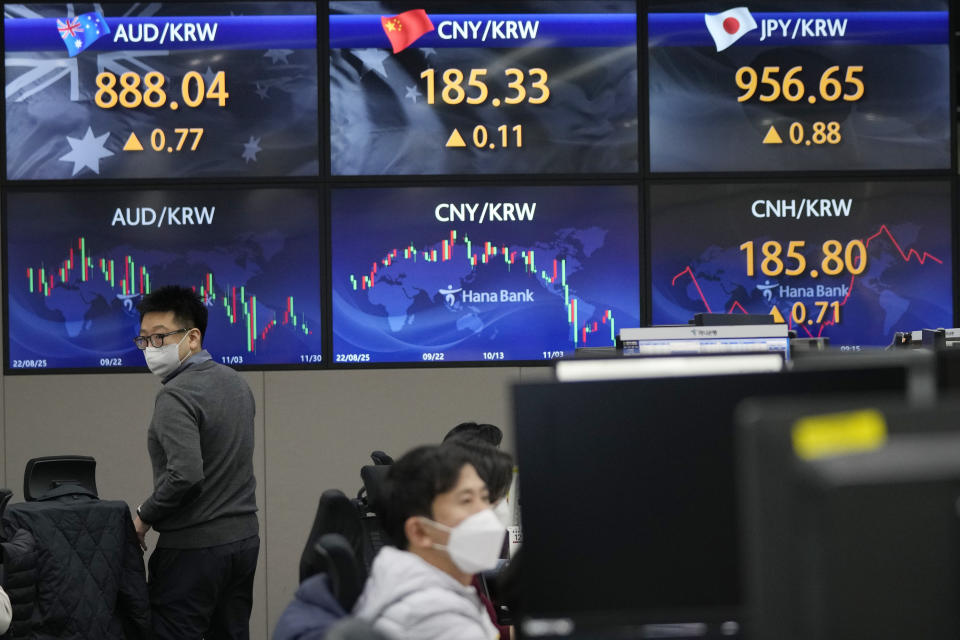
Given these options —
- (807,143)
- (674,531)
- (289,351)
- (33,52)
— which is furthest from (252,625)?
(674,531)

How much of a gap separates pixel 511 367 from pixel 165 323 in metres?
1.73

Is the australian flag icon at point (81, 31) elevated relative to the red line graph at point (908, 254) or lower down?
elevated

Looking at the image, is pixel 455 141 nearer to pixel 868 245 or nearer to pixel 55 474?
pixel 868 245

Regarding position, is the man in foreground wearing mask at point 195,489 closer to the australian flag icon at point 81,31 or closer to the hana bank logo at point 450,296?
the hana bank logo at point 450,296

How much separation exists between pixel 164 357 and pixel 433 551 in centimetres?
Result: 214

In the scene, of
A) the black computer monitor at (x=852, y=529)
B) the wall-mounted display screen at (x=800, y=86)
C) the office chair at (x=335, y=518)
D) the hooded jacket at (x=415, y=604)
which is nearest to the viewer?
the black computer monitor at (x=852, y=529)

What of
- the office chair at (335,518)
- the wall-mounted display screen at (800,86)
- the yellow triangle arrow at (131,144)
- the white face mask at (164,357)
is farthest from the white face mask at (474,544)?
the yellow triangle arrow at (131,144)

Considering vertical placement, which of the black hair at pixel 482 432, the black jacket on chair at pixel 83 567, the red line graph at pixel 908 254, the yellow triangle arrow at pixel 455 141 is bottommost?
the black jacket on chair at pixel 83 567

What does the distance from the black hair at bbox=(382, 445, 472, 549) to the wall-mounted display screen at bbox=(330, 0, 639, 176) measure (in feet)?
10.7

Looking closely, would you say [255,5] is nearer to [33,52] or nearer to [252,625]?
[33,52]

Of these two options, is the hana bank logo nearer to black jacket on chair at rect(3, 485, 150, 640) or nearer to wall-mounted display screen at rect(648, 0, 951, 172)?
wall-mounted display screen at rect(648, 0, 951, 172)

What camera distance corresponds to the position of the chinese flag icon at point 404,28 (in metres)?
5.10

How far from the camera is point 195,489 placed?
141 inches

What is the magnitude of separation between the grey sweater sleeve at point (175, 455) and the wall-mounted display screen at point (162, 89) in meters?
1.73
